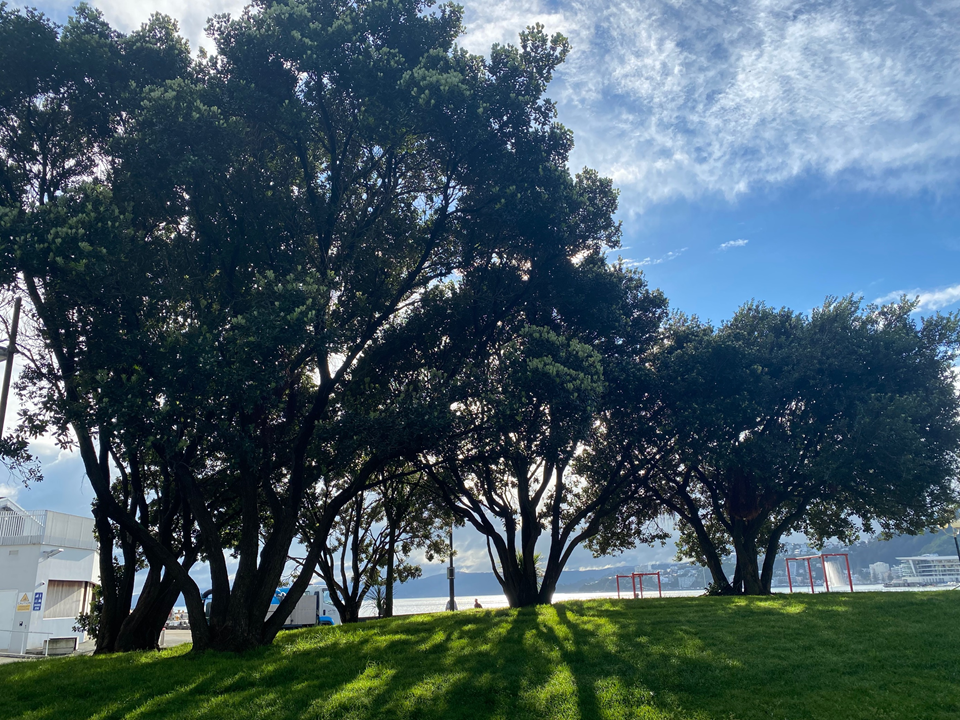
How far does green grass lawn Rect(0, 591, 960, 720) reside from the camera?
11109mm

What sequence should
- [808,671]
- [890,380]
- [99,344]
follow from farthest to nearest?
[890,380] → [99,344] → [808,671]

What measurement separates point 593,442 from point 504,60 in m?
15.1

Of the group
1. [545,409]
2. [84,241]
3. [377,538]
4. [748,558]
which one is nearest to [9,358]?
[84,241]

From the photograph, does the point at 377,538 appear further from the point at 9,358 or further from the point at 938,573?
the point at 938,573

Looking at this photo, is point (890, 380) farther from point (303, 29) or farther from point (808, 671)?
point (303, 29)

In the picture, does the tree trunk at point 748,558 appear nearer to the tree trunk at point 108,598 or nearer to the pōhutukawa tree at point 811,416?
the pōhutukawa tree at point 811,416

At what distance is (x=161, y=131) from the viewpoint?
16.8m

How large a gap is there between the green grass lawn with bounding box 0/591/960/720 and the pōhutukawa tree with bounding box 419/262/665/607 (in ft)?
17.8

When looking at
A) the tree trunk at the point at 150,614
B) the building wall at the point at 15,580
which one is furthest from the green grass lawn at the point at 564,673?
the building wall at the point at 15,580

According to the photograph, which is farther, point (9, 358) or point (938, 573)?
point (938, 573)

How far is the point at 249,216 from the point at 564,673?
14.5 m

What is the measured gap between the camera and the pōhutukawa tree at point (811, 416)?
→ 82.3 ft

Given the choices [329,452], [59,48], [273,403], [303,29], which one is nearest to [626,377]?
[329,452]

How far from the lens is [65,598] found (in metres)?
42.5
